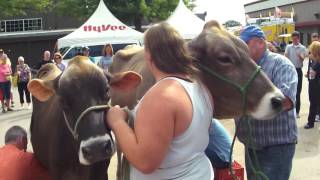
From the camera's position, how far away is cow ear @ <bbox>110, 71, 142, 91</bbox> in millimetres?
3410

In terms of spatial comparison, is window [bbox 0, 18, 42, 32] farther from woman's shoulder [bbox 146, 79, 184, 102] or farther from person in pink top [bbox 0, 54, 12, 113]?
woman's shoulder [bbox 146, 79, 184, 102]

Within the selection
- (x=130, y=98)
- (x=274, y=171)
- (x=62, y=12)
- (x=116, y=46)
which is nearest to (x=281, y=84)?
(x=274, y=171)

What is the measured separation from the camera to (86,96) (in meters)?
3.39

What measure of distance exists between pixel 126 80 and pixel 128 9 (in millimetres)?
32495

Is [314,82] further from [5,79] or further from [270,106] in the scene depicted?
[5,79]

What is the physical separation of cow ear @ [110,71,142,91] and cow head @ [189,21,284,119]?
466mm

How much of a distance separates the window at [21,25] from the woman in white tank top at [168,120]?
4658 centimetres

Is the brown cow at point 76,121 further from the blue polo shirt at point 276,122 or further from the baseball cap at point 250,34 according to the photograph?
the blue polo shirt at point 276,122

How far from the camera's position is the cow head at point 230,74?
119 inches

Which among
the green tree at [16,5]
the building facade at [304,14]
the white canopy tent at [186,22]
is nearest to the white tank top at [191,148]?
the white canopy tent at [186,22]

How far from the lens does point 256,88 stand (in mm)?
3029

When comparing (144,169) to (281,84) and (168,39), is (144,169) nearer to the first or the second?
(168,39)

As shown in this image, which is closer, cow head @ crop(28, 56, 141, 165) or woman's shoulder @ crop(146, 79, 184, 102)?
woman's shoulder @ crop(146, 79, 184, 102)

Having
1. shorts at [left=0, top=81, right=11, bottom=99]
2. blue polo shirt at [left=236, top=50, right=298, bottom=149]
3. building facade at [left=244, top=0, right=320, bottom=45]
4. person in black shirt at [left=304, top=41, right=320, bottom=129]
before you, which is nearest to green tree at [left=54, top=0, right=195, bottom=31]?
shorts at [left=0, top=81, right=11, bottom=99]
